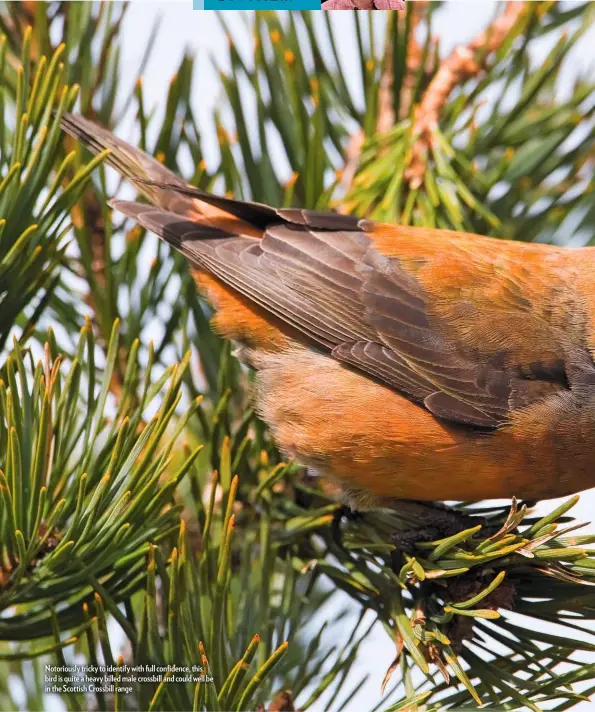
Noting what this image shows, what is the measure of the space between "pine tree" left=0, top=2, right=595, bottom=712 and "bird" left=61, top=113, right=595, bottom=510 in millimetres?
95

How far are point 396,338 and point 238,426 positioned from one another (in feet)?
2.43

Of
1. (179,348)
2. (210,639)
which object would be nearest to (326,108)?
(179,348)

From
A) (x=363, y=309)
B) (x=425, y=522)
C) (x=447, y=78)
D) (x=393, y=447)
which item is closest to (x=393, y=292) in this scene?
(x=363, y=309)

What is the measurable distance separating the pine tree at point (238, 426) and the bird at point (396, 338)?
95 millimetres

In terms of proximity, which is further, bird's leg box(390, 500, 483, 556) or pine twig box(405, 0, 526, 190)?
pine twig box(405, 0, 526, 190)

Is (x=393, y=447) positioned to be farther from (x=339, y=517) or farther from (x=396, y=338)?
(x=396, y=338)

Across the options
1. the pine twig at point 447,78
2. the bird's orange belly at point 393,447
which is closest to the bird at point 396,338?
the bird's orange belly at point 393,447

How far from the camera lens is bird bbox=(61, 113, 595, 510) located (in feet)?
9.35

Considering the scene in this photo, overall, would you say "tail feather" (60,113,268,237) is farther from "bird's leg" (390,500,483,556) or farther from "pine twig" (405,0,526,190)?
"bird's leg" (390,500,483,556)

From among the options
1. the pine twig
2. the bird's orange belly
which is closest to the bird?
the bird's orange belly

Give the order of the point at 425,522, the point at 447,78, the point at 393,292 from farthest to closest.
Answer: the point at 393,292, the point at 447,78, the point at 425,522

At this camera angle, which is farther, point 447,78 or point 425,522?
point 447,78

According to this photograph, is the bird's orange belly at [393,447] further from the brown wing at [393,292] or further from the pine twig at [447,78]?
the pine twig at [447,78]

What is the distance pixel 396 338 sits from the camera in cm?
319
